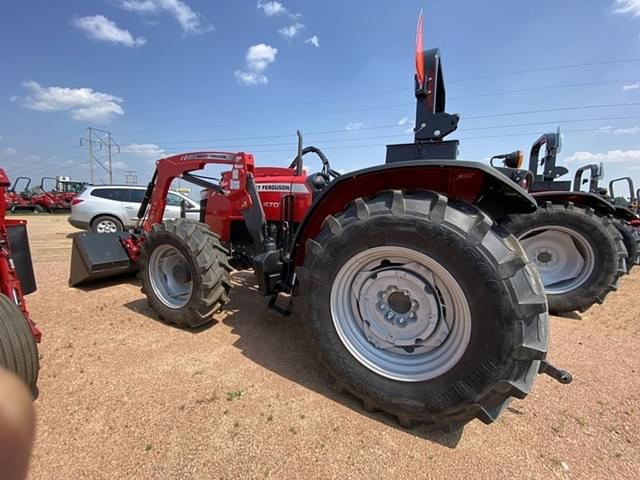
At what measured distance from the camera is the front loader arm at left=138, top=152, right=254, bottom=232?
3484 millimetres

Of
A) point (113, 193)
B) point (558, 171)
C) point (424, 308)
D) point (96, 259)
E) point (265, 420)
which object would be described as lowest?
point (265, 420)

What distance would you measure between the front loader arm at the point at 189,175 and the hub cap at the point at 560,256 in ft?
12.1

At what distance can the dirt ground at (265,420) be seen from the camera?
1.58 m

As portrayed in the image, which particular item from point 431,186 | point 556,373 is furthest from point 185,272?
point 556,373

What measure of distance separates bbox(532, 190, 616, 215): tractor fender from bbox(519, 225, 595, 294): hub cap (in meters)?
0.47

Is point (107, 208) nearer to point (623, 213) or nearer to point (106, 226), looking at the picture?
point (106, 226)

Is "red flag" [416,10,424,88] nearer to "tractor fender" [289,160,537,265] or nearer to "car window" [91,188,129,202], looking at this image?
"tractor fender" [289,160,537,265]

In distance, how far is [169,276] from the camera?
136 inches

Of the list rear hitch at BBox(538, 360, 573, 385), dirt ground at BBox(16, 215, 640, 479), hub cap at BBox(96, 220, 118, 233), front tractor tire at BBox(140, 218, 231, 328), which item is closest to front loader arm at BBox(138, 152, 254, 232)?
front tractor tire at BBox(140, 218, 231, 328)

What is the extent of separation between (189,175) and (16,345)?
2.68 m

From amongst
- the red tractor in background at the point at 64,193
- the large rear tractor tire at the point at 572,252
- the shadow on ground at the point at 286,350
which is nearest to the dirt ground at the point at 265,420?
the shadow on ground at the point at 286,350

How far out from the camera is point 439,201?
182 centimetres

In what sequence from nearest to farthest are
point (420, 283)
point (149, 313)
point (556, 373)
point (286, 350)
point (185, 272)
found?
point (556, 373) < point (420, 283) < point (286, 350) < point (185, 272) < point (149, 313)

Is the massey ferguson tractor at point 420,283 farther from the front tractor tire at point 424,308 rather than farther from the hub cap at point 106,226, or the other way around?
the hub cap at point 106,226
